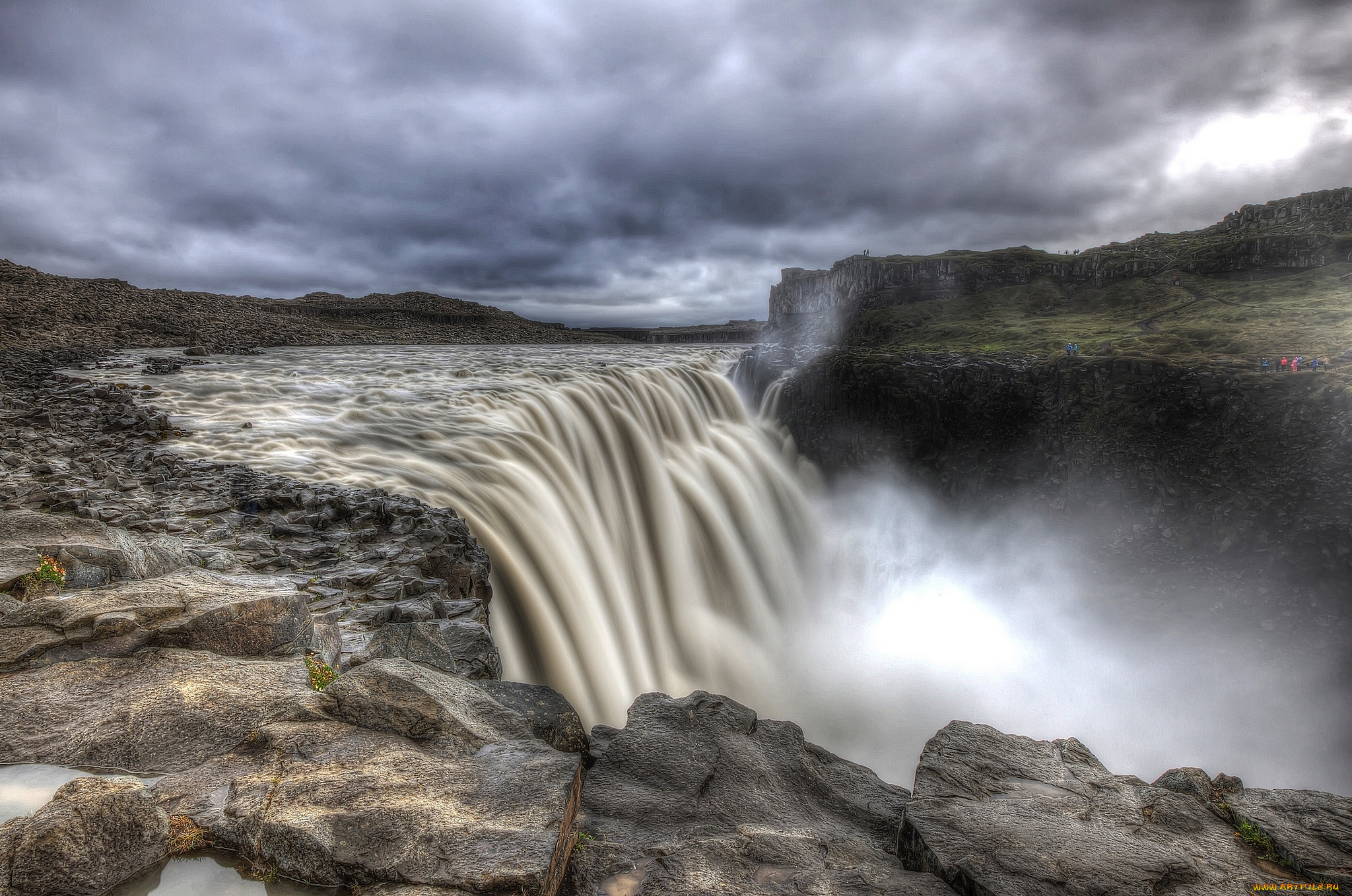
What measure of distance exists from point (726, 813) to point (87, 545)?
561 cm

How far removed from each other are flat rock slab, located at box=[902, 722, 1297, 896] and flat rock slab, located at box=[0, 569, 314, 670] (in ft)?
15.5

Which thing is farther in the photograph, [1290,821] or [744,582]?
[744,582]

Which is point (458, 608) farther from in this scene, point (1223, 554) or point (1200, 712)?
point (1223, 554)

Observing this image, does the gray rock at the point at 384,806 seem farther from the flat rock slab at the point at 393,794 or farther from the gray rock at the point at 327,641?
the gray rock at the point at 327,641

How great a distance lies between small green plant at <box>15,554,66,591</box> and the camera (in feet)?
14.2

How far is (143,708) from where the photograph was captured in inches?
132

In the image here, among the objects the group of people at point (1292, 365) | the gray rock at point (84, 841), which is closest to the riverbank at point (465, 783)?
the gray rock at point (84, 841)

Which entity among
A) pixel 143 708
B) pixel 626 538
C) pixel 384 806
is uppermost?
pixel 143 708

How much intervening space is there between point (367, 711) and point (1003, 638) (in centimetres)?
1980

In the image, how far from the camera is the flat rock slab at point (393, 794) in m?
2.55

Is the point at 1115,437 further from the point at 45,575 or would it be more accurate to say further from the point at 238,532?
the point at 45,575

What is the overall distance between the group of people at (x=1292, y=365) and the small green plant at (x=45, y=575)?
32086mm

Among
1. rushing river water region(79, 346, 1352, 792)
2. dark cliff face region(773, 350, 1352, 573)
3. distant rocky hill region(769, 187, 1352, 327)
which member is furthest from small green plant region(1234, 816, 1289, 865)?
distant rocky hill region(769, 187, 1352, 327)

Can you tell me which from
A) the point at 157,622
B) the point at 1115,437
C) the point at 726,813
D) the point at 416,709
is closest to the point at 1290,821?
the point at 726,813
